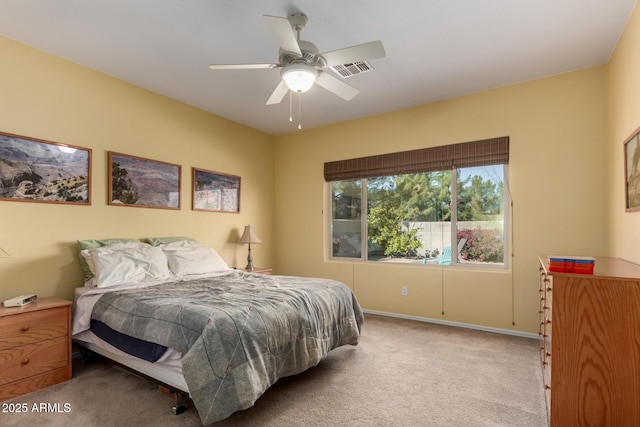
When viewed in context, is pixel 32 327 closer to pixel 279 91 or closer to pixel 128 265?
pixel 128 265

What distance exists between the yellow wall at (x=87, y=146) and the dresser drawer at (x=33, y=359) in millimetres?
598

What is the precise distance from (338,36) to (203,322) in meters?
2.35

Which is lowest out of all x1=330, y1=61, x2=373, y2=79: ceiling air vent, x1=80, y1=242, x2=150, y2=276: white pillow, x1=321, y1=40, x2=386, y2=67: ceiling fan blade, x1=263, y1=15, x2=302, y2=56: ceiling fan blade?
x1=80, y1=242, x2=150, y2=276: white pillow

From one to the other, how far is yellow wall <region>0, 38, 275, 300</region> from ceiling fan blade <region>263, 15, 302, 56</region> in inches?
89.0

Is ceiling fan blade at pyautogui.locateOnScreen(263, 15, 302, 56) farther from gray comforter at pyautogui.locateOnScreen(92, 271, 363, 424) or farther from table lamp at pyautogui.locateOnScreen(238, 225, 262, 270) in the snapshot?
table lamp at pyautogui.locateOnScreen(238, 225, 262, 270)

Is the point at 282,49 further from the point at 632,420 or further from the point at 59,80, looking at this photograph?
the point at 632,420

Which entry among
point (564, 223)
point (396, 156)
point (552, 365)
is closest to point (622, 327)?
point (552, 365)

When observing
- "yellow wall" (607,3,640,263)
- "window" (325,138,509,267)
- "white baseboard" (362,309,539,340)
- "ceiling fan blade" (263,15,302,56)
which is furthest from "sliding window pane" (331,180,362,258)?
"ceiling fan blade" (263,15,302,56)

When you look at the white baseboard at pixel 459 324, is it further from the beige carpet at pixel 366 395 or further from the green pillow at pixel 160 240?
the green pillow at pixel 160 240

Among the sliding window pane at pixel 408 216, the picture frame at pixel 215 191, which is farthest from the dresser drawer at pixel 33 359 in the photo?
the sliding window pane at pixel 408 216

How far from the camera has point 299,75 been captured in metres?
2.26

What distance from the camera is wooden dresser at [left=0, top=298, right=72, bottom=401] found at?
2281mm

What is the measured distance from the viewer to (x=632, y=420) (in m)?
1.64

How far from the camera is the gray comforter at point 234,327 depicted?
6.00 ft
